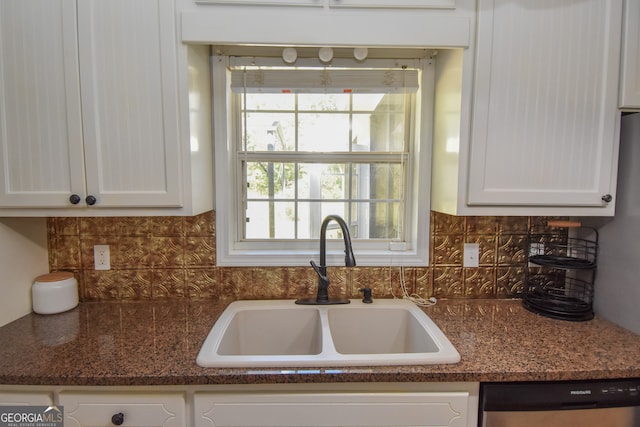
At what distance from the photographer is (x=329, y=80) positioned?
1.45m

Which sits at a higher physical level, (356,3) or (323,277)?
(356,3)

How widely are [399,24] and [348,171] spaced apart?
674 mm

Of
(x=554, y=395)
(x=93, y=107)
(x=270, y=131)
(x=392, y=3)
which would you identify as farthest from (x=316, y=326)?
(x=392, y=3)

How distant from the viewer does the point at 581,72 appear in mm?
1147

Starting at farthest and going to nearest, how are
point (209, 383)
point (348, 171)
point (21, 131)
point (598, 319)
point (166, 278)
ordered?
point (348, 171) < point (166, 278) < point (598, 319) < point (21, 131) < point (209, 383)

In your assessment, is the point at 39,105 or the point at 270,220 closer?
the point at 39,105

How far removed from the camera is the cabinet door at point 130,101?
3.59 feet

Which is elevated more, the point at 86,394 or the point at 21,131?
the point at 21,131

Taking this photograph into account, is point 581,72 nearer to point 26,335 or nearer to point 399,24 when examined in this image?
point 399,24

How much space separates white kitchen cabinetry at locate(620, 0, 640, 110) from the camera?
113 centimetres

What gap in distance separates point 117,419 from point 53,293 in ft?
2.34

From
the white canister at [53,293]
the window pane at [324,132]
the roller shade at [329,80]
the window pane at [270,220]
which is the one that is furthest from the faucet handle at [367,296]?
the white canister at [53,293]

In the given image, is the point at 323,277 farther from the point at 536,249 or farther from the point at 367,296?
the point at 536,249

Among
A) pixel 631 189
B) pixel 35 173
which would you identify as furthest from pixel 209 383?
pixel 631 189
